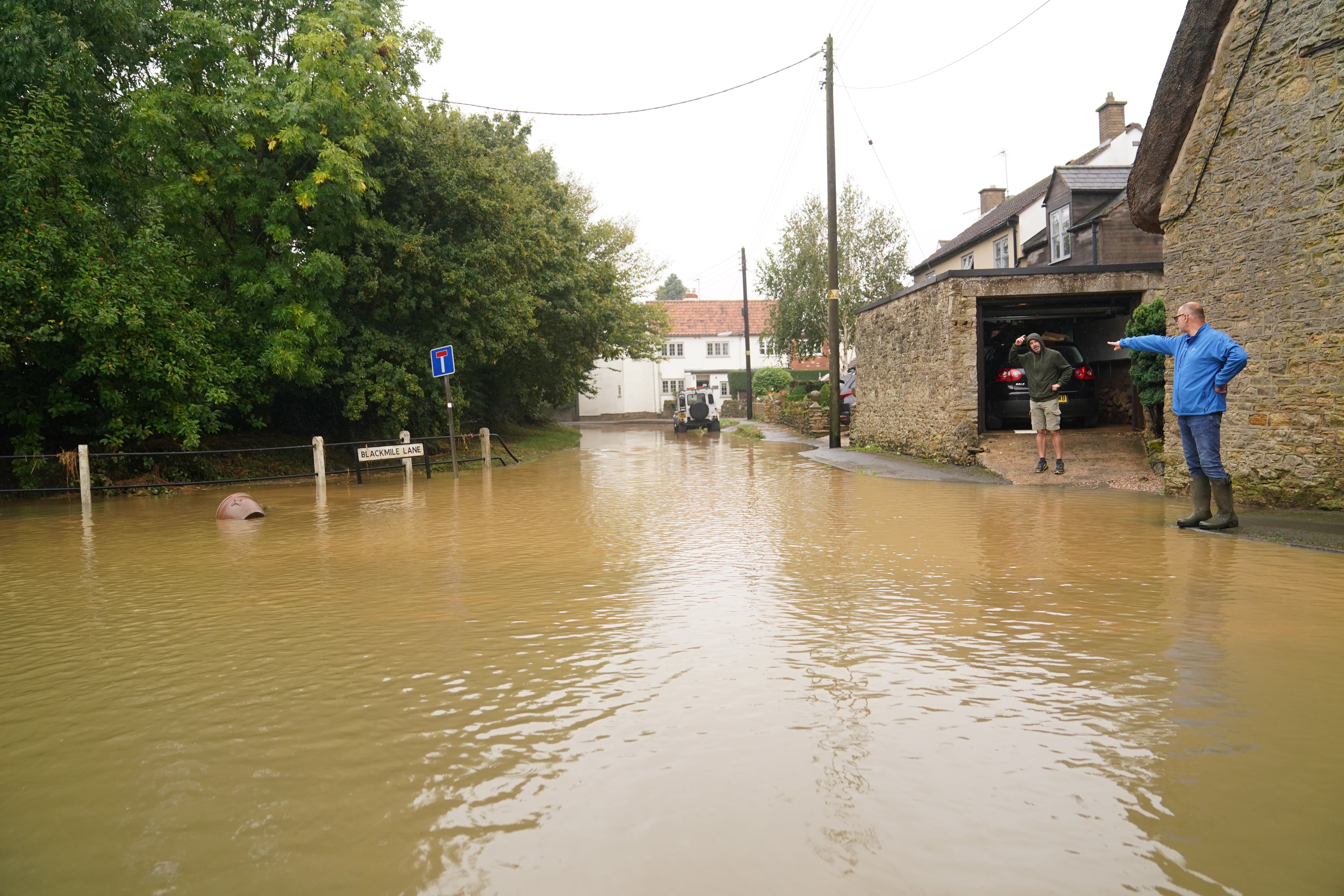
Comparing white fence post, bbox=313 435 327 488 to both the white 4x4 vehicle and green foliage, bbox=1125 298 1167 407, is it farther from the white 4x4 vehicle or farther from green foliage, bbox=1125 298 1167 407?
the white 4x4 vehicle

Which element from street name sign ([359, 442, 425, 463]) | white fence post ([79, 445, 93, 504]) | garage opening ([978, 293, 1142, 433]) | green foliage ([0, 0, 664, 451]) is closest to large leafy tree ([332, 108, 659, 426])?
green foliage ([0, 0, 664, 451])

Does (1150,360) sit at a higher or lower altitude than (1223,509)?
higher

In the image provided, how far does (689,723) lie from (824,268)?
4029 cm

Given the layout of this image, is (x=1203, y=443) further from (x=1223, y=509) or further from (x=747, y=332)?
(x=747, y=332)

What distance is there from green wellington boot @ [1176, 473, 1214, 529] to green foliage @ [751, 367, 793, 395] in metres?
43.0

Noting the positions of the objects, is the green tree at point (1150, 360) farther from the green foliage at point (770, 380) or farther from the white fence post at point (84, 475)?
the green foliage at point (770, 380)

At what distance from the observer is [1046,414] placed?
1383cm

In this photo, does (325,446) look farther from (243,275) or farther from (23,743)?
(23,743)

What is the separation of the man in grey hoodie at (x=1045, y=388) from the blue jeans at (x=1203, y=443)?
15.9 ft

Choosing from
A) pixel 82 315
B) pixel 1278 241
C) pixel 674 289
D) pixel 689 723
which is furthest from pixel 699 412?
pixel 674 289

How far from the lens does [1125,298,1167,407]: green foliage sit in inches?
521

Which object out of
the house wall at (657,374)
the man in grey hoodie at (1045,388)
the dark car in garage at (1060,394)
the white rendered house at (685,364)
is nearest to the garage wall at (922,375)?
the dark car in garage at (1060,394)

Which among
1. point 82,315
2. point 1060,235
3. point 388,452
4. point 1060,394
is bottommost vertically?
point 388,452

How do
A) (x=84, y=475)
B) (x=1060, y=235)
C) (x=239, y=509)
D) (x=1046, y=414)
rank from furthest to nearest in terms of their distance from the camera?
(x=1060, y=235) < (x=84, y=475) < (x=1046, y=414) < (x=239, y=509)
